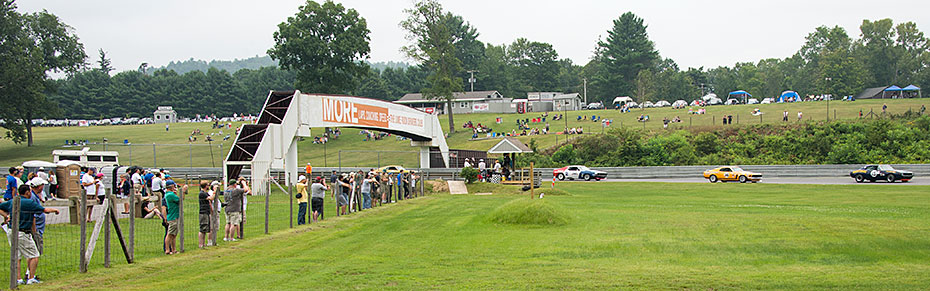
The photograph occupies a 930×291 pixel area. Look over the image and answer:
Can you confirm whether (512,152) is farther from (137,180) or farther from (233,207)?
(233,207)

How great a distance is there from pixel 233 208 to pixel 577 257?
7.80m

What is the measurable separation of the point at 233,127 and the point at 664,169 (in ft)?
218

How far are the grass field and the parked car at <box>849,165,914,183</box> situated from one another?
29.1 metres

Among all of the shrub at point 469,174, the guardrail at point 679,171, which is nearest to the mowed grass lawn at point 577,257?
the shrub at point 469,174

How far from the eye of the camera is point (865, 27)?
130 m

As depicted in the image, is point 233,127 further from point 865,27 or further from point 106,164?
Result: point 865,27

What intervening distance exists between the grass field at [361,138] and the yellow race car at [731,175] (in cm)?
2384

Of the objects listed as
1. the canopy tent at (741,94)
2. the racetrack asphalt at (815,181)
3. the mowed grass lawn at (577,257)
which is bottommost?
the racetrack asphalt at (815,181)

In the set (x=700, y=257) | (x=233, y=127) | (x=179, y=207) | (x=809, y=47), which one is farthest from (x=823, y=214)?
(x=809, y=47)

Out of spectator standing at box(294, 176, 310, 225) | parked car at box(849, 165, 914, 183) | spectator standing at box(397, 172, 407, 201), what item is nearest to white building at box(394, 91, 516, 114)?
parked car at box(849, 165, 914, 183)

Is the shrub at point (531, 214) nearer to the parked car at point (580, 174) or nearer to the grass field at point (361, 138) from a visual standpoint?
the parked car at point (580, 174)

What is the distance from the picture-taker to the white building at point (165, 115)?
122 metres

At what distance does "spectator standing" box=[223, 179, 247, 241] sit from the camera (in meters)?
15.0

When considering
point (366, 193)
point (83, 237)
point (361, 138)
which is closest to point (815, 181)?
point (366, 193)
